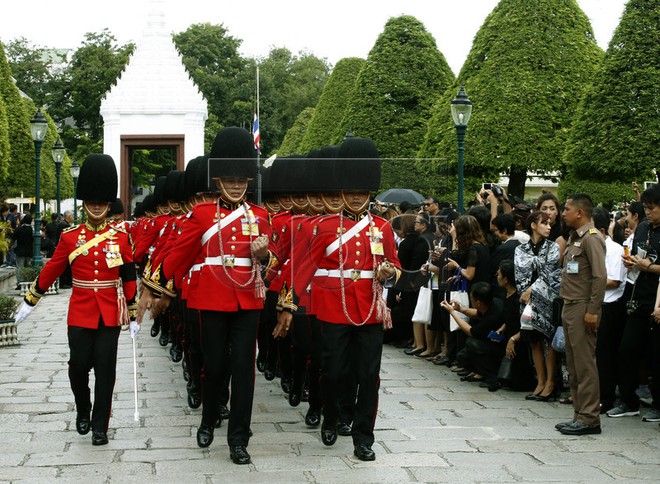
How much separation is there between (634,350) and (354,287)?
307cm

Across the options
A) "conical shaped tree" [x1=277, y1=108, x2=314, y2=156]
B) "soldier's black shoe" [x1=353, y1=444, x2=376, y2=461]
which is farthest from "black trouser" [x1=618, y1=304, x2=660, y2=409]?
"conical shaped tree" [x1=277, y1=108, x2=314, y2=156]

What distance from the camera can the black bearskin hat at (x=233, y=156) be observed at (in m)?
7.90

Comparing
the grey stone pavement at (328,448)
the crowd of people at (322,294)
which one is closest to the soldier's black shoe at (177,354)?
the grey stone pavement at (328,448)

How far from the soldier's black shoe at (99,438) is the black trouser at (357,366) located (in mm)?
1746

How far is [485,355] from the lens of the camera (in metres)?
11.3

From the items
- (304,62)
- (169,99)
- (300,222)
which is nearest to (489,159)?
(169,99)

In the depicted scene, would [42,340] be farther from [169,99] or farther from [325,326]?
[169,99]

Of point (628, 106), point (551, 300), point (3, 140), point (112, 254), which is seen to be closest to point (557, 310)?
point (551, 300)

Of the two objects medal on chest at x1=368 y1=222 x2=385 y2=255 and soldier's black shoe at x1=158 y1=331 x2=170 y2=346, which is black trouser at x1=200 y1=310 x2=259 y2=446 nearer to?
medal on chest at x1=368 y1=222 x2=385 y2=255

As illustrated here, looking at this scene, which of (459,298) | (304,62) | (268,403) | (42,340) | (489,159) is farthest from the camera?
(304,62)

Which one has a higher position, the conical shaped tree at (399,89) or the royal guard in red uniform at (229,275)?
the conical shaped tree at (399,89)

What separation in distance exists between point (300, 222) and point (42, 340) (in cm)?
863

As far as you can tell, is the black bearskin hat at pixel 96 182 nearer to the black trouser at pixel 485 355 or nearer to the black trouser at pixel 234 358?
the black trouser at pixel 234 358

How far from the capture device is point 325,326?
315 inches
